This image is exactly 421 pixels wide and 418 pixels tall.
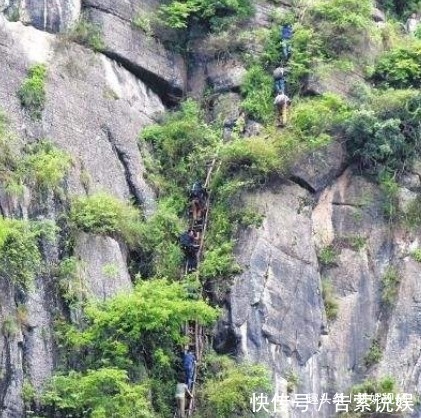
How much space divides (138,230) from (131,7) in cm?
558

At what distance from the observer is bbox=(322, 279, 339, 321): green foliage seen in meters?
19.1

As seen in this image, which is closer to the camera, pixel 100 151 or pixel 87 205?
pixel 87 205

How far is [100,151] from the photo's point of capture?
19.6 meters

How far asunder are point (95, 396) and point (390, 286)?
605 centimetres

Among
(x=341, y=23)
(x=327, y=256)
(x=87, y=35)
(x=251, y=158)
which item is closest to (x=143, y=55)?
(x=87, y=35)

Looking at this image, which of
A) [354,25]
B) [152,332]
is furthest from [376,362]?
[354,25]

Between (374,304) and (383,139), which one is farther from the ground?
(383,139)

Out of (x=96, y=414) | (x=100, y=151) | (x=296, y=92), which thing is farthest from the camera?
(x=296, y=92)

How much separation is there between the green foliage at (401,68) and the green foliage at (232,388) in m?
7.10

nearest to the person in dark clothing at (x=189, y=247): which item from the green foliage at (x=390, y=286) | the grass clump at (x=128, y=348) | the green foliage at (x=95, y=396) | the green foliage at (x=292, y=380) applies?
the grass clump at (x=128, y=348)

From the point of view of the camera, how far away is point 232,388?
1709 cm

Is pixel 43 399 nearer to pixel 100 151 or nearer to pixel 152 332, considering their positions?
pixel 152 332

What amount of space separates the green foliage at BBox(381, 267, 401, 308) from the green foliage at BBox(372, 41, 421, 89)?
412 cm

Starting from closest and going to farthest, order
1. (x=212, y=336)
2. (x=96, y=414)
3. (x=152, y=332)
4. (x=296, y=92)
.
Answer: (x=96, y=414) → (x=152, y=332) → (x=212, y=336) → (x=296, y=92)
